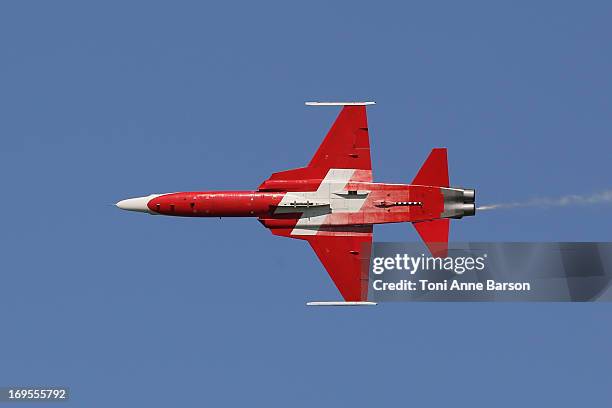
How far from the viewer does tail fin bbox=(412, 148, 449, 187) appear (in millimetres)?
69250

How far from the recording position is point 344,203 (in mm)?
69688

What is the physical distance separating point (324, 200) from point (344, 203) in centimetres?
100

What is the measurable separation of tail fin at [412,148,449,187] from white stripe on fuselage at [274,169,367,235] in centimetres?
298

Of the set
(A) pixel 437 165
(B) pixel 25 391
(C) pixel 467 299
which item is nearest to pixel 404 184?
(A) pixel 437 165

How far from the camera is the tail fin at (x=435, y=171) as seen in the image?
69.2 m

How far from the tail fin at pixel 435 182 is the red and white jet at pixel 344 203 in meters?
0.02

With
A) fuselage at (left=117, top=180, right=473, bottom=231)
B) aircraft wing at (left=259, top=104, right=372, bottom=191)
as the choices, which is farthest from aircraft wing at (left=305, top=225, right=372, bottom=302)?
aircraft wing at (left=259, top=104, right=372, bottom=191)

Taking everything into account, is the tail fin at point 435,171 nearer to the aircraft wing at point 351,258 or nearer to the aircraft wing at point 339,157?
the aircraft wing at point 339,157

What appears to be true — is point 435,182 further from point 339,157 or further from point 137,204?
point 137,204

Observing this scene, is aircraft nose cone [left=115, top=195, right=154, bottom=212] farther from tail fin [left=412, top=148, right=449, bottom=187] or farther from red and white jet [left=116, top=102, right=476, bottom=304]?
tail fin [left=412, top=148, right=449, bottom=187]

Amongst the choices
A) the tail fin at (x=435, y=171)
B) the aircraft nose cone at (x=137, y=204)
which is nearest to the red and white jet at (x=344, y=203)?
the tail fin at (x=435, y=171)

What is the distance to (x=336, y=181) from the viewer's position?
229ft

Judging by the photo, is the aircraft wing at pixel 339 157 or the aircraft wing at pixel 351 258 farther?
the aircraft wing at pixel 339 157

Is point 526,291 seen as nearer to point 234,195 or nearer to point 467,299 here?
point 467,299
